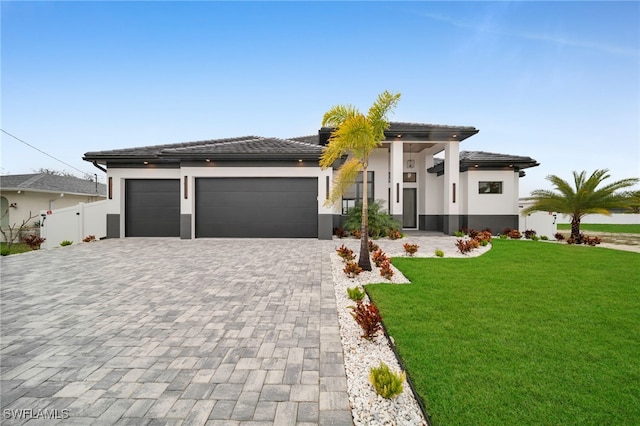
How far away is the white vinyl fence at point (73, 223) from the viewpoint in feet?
37.2

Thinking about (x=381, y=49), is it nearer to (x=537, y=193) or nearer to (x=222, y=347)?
(x=537, y=193)

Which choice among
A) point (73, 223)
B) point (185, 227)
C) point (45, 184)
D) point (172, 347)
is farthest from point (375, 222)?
point (45, 184)

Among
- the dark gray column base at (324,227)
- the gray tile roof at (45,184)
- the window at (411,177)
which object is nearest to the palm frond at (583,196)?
the window at (411,177)

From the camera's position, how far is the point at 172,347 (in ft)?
10.4

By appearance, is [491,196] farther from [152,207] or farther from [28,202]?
[28,202]

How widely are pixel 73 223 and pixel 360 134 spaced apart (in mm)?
14022

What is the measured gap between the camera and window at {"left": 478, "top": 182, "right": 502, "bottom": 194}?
15203mm

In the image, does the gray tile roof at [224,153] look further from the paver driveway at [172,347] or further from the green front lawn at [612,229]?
the green front lawn at [612,229]

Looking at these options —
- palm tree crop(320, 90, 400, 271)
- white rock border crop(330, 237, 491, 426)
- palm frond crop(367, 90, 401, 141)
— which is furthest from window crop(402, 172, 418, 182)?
white rock border crop(330, 237, 491, 426)

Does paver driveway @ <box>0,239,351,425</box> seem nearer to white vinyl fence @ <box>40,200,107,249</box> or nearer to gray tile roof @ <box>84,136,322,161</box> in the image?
white vinyl fence @ <box>40,200,107,249</box>

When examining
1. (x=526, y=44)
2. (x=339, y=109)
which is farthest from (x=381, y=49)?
(x=339, y=109)

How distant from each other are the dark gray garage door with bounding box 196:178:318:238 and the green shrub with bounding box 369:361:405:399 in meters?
10.2

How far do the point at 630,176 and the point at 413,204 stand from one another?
9.80 m

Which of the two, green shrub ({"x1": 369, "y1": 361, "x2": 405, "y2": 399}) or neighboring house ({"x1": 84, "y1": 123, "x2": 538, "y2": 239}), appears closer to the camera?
green shrub ({"x1": 369, "y1": 361, "x2": 405, "y2": 399})
